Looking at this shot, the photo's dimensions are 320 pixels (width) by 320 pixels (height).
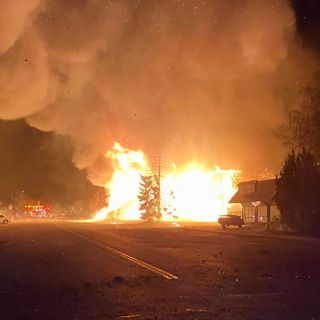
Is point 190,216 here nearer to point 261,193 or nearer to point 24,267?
point 261,193

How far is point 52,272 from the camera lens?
1474 cm

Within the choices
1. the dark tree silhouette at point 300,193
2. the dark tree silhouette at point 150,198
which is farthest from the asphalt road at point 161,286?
the dark tree silhouette at point 150,198

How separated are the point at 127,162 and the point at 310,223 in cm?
4184

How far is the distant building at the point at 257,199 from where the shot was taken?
161 ft

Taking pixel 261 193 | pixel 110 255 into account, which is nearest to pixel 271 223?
pixel 261 193

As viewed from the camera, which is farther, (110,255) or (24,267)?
(110,255)

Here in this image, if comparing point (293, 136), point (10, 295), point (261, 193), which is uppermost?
point (293, 136)

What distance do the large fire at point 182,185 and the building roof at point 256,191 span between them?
12.8m

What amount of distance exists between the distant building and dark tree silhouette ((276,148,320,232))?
9.99 meters

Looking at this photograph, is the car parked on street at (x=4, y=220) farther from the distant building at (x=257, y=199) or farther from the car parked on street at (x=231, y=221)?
the car parked on street at (x=231, y=221)

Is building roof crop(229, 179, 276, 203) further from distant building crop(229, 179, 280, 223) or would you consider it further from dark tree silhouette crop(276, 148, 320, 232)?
dark tree silhouette crop(276, 148, 320, 232)

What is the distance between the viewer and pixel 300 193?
3538cm

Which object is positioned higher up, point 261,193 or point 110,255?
point 261,193

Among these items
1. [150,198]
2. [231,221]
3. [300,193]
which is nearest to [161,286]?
[300,193]
